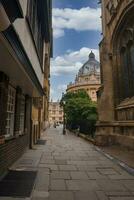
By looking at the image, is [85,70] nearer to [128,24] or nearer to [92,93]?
[92,93]

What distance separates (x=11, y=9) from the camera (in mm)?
3037

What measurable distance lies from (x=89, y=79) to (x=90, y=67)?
1469 cm

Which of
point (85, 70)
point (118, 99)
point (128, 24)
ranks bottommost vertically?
point (118, 99)

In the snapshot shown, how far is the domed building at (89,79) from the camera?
3425 inches

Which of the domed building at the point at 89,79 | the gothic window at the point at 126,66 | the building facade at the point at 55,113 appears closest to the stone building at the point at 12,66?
the gothic window at the point at 126,66

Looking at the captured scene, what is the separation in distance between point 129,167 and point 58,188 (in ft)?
11.0

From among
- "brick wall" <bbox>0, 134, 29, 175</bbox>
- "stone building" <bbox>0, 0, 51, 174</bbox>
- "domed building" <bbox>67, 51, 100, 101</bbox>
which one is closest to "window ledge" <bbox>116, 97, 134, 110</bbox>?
"stone building" <bbox>0, 0, 51, 174</bbox>

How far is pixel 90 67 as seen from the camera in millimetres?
106688

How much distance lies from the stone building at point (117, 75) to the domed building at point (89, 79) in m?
66.9

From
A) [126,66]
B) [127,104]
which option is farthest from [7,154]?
[126,66]

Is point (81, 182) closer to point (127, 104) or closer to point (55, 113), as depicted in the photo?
point (127, 104)

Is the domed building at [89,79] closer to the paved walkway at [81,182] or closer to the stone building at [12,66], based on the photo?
A: the stone building at [12,66]

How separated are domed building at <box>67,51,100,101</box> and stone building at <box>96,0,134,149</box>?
66.9 m

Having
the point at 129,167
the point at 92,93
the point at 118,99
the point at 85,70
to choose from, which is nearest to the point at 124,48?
the point at 118,99
